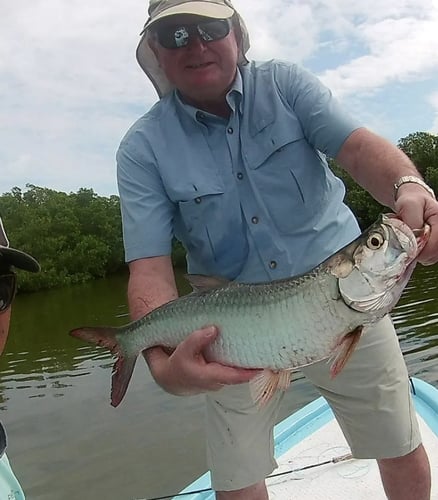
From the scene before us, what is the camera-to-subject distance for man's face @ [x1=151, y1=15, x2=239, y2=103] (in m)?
2.81

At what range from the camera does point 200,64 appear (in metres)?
2.85

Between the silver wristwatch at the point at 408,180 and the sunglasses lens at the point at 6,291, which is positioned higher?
the silver wristwatch at the point at 408,180

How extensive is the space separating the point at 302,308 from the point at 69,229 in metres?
59.4

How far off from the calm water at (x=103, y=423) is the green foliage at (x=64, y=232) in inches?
1425

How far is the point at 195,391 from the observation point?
2.46 metres

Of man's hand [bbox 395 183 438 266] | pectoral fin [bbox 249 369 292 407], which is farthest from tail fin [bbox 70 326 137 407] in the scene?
man's hand [bbox 395 183 438 266]

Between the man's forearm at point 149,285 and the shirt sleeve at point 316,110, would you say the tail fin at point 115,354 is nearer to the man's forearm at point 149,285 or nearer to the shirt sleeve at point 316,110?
the man's forearm at point 149,285

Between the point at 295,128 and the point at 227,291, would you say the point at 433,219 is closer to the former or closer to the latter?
the point at 227,291

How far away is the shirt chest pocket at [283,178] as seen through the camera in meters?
2.96

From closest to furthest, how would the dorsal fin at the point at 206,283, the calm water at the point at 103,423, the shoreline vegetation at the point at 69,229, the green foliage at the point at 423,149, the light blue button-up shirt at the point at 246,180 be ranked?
the dorsal fin at the point at 206,283 < the light blue button-up shirt at the point at 246,180 < the calm water at the point at 103,423 < the green foliage at the point at 423,149 < the shoreline vegetation at the point at 69,229

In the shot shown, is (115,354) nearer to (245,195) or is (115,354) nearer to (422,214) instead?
(245,195)

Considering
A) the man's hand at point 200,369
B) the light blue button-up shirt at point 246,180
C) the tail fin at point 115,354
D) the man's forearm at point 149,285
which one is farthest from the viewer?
the light blue button-up shirt at point 246,180

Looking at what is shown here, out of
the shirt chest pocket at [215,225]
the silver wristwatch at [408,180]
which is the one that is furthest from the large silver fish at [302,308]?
the shirt chest pocket at [215,225]

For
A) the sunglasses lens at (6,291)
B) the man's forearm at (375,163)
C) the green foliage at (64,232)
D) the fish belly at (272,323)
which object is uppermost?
the green foliage at (64,232)
